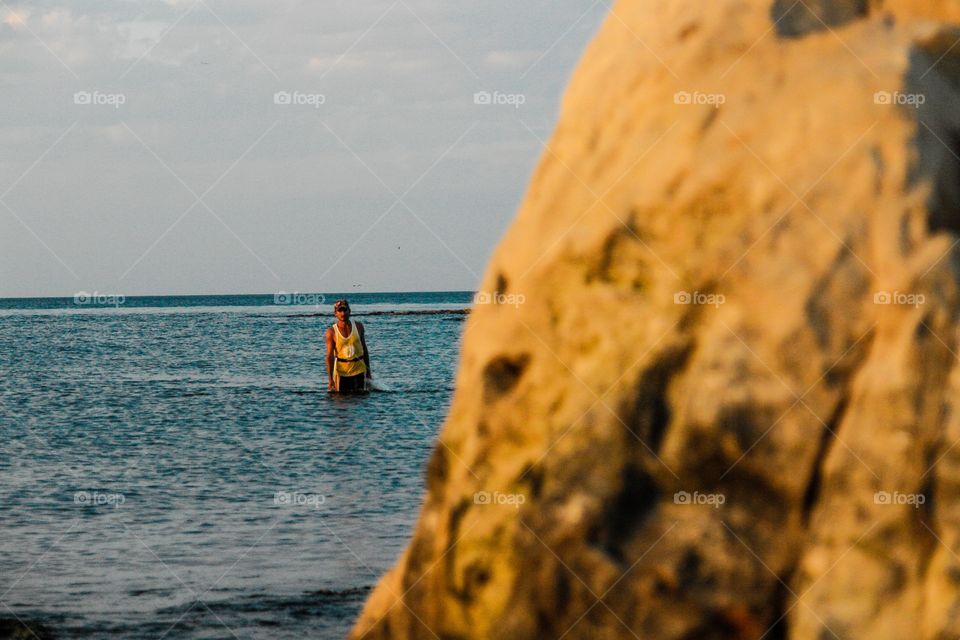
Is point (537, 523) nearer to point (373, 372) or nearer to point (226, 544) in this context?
point (226, 544)

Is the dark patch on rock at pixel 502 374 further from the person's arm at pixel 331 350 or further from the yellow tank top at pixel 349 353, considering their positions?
the person's arm at pixel 331 350

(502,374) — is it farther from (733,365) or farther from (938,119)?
(938,119)

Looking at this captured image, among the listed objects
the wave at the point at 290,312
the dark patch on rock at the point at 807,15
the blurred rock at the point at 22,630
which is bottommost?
the blurred rock at the point at 22,630

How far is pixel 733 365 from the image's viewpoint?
16.2 feet

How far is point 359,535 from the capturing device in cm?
1097

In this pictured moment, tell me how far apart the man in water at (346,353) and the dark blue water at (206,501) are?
0.42m

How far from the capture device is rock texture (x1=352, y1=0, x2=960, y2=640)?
4.82 meters

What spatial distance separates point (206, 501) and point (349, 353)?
9.04 metres

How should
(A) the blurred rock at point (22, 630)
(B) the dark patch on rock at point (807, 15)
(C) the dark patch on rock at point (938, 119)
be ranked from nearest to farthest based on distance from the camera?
(C) the dark patch on rock at point (938, 119) < (B) the dark patch on rock at point (807, 15) < (A) the blurred rock at point (22, 630)

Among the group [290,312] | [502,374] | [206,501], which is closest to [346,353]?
[206,501]

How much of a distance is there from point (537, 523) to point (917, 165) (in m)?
2.19

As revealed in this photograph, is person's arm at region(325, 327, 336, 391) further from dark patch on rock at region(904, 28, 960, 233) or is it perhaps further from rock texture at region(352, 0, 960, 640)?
dark patch on rock at region(904, 28, 960, 233)

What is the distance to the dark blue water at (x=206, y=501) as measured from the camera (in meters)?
8.55

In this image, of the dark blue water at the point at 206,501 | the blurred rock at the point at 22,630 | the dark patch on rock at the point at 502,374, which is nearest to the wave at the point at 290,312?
the dark blue water at the point at 206,501
